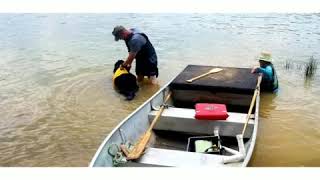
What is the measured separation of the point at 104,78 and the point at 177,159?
6256mm

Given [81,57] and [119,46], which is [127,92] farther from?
[119,46]

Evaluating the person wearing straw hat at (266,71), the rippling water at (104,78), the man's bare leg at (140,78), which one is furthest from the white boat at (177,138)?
the man's bare leg at (140,78)

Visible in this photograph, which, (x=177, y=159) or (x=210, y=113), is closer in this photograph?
(x=177, y=159)

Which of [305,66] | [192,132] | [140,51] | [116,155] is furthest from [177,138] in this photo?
[305,66]

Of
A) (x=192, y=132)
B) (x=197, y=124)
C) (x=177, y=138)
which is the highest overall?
(x=197, y=124)

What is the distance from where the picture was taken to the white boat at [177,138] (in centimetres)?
446

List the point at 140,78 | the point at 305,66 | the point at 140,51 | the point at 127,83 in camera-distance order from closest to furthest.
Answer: the point at 127,83 → the point at 140,51 → the point at 140,78 → the point at 305,66

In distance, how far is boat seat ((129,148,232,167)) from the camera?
4.45 meters

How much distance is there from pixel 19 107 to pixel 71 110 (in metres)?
1.11

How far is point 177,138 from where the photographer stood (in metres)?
5.95

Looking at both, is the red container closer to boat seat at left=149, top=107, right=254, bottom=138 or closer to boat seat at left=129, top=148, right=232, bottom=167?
boat seat at left=149, top=107, right=254, bottom=138

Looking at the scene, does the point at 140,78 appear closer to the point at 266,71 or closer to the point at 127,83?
the point at 127,83
